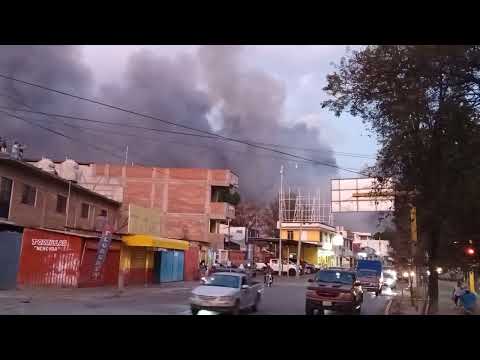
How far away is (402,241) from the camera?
26.3m

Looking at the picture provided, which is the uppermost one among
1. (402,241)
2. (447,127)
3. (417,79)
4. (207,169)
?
(207,169)

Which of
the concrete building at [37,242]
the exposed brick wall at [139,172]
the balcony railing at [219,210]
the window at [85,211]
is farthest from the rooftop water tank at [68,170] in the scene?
the balcony railing at [219,210]

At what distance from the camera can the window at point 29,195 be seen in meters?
28.0

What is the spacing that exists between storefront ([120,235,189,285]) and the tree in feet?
61.3

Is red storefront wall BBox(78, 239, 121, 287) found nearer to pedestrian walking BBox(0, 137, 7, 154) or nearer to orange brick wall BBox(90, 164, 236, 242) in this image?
pedestrian walking BBox(0, 137, 7, 154)

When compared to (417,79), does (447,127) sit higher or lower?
lower

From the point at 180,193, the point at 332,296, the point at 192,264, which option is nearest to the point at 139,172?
the point at 180,193

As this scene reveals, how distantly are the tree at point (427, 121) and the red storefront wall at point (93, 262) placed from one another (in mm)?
17088

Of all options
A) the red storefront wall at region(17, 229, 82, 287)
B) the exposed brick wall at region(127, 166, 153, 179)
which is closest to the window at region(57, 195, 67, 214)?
the red storefront wall at region(17, 229, 82, 287)

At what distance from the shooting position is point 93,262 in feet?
92.6

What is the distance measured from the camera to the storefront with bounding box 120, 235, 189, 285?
31922 mm
